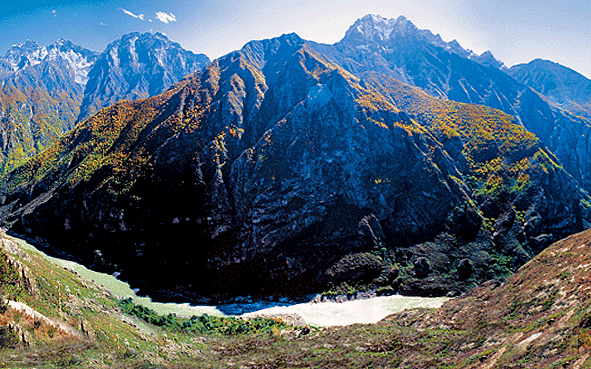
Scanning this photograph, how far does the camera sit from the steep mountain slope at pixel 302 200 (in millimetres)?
57500

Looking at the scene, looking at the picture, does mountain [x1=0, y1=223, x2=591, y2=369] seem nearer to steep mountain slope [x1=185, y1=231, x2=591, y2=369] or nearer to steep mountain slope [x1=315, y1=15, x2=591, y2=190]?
steep mountain slope [x1=185, y1=231, x2=591, y2=369]

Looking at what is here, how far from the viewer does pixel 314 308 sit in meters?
50.9

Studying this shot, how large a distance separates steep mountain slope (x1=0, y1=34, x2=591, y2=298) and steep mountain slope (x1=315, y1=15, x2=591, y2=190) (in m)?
64.6

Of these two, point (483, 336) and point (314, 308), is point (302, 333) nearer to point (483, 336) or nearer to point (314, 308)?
point (314, 308)

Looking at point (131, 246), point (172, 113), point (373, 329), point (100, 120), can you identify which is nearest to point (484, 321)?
point (373, 329)

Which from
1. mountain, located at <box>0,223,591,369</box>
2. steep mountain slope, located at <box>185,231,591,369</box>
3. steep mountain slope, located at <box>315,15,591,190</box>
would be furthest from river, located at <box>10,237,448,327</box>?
steep mountain slope, located at <box>315,15,591,190</box>

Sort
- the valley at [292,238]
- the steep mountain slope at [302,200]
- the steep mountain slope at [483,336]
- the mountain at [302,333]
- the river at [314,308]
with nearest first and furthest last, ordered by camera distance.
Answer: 1. the mountain at [302,333]
2. the steep mountain slope at [483,336]
3. the valley at [292,238]
4. the river at [314,308]
5. the steep mountain slope at [302,200]

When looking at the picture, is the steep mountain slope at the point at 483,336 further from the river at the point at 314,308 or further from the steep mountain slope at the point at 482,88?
the steep mountain slope at the point at 482,88

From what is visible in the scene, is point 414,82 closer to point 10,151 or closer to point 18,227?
point 18,227

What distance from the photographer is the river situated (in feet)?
156

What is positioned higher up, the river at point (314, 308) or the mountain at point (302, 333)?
the mountain at point (302, 333)

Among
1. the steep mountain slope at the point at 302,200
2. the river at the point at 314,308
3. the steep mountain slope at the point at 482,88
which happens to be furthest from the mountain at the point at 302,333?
the steep mountain slope at the point at 482,88

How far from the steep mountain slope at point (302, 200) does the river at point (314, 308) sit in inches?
134

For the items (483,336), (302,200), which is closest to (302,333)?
(483,336)
